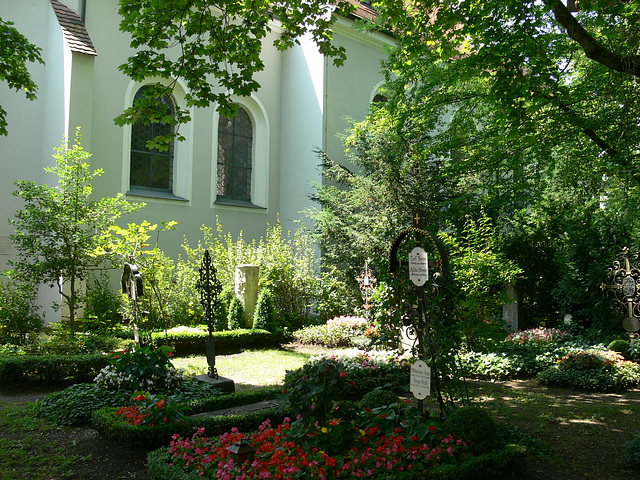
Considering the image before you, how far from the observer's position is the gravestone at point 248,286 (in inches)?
538

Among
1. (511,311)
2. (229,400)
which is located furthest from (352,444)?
(511,311)

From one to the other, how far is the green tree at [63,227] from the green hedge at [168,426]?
5591mm

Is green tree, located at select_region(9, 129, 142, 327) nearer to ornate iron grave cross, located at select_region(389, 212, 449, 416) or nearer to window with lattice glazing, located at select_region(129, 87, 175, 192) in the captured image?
window with lattice glazing, located at select_region(129, 87, 175, 192)

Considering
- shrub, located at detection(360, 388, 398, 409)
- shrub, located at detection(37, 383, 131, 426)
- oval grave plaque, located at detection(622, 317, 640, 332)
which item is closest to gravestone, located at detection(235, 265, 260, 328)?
shrub, located at detection(37, 383, 131, 426)

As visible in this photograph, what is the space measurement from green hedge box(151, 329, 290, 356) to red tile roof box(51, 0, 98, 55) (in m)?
7.67

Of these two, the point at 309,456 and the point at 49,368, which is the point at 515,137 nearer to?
the point at 309,456

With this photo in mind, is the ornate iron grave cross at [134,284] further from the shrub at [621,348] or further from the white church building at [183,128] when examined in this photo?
the shrub at [621,348]

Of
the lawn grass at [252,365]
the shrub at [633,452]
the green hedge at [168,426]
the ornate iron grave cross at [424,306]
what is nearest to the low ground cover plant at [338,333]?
the lawn grass at [252,365]

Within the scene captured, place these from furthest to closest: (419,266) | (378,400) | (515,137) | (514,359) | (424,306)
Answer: (514,359)
(515,137)
(378,400)
(424,306)
(419,266)

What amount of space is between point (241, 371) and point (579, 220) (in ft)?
32.0

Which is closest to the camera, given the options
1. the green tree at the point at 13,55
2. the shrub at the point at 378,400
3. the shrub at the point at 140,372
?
the shrub at the point at 378,400

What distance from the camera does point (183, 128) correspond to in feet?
53.4

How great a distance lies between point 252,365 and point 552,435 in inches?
249

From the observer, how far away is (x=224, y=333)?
12094mm
